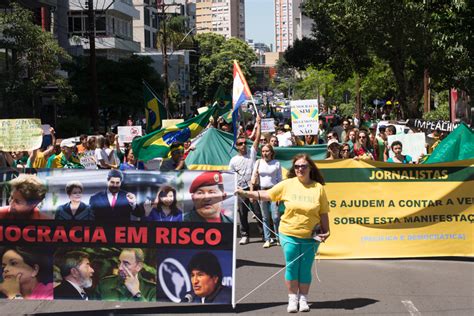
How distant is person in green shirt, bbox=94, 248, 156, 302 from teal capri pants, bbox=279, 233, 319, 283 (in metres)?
1.26

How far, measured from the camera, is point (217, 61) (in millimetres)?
117938

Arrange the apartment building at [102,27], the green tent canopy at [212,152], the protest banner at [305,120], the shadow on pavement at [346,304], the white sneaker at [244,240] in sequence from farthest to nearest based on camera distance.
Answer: the apartment building at [102,27] < the protest banner at [305,120] < the green tent canopy at [212,152] < the white sneaker at [244,240] < the shadow on pavement at [346,304]

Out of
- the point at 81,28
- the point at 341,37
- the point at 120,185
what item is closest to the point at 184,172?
the point at 120,185

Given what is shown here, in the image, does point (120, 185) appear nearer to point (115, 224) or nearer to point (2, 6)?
point (115, 224)

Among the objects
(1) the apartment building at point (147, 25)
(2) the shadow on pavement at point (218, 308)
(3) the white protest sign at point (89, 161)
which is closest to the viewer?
(2) the shadow on pavement at point (218, 308)

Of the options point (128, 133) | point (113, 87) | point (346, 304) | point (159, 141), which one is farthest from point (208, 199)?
point (113, 87)

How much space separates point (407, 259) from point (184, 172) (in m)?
4.02

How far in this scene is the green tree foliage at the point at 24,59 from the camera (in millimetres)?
30062

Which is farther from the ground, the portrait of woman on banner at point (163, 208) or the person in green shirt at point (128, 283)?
the portrait of woman on banner at point (163, 208)

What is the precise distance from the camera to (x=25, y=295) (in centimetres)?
781

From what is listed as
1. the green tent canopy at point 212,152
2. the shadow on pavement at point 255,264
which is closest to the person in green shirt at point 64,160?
the green tent canopy at point 212,152

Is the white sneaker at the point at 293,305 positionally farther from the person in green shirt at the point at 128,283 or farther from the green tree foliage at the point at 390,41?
the green tree foliage at the point at 390,41

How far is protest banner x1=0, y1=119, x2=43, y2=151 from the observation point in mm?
9242

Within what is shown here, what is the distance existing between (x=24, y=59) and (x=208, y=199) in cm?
2532
